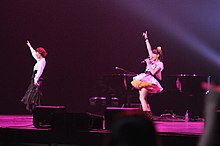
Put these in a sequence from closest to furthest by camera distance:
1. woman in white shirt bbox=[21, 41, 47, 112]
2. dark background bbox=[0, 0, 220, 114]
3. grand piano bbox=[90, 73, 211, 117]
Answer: grand piano bbox=[90, 73, 211, 117] < woman in white shirt bbox=[21, 41, 47, 112] < dark background bbox=[0, 0, 220, 114]

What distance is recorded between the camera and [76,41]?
14094mm

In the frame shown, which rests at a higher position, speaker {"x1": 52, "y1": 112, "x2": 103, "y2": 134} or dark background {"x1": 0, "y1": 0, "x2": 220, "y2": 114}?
dark background {"x1": 0, "y1": 0, "x2": 220, "y2": 114}

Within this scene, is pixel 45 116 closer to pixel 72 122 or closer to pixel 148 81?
pixel 72 122

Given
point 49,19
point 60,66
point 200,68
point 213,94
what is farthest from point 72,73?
point 213,94

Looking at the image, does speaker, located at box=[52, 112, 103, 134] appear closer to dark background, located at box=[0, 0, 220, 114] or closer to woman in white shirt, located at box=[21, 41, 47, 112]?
woman in white shirt, located at box=[21, 41, 47, 112]

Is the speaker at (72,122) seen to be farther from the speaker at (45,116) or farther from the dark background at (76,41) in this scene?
the dark background at (76,41)

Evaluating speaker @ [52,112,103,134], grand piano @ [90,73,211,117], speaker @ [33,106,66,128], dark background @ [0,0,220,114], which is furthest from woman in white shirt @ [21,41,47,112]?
speaker @ [52,112,103,134]

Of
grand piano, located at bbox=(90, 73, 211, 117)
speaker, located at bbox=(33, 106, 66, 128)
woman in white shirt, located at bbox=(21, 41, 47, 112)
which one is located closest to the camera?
speaker, located at bbox=(33, 106, 66, 128)

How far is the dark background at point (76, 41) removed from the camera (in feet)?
44.0

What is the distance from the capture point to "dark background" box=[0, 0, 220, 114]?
13398 millimetres

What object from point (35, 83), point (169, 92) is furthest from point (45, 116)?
point (169, 92)

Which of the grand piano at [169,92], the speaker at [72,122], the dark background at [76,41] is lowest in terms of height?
the speaker at [72,122]

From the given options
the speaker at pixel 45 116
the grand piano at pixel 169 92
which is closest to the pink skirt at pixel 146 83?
the grand piano at pixel 169 92

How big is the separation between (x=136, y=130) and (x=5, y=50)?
41.8ft
